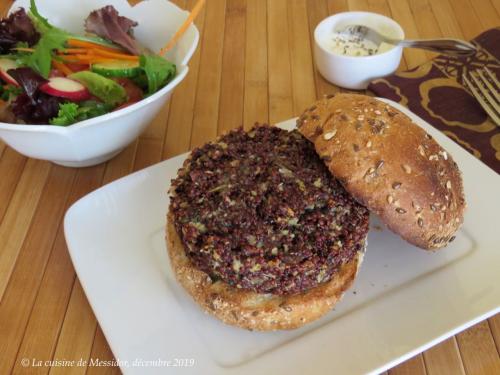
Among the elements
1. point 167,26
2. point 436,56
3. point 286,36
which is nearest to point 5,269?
point 167,26

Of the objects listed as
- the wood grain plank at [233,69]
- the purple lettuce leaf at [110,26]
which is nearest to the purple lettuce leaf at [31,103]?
the purple lettuce leaf at [110,26]

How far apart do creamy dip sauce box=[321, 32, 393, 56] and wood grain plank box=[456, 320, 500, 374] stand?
155 cm

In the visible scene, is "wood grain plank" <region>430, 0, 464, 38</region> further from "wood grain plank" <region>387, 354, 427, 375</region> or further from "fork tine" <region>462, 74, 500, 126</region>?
"wood grain plank" <region>387, 354, 427, 375</region>

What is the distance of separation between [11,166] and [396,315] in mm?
1845

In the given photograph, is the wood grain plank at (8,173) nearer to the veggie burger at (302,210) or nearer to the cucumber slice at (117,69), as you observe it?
the cucumber slice at (117,69)

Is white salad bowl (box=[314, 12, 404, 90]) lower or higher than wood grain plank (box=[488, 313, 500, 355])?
higher

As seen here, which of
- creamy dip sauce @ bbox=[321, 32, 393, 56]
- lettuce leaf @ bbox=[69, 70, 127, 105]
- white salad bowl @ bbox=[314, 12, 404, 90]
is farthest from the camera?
creamy dip sauce @ bbox=[321, 32, 393, 56]

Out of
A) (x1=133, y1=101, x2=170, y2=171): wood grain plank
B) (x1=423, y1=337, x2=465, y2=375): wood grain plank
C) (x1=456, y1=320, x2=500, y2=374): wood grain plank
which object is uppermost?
(x1=133, y1=101, x2=170, y2=171): wood grain plank

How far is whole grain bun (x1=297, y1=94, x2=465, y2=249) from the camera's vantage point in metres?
1.61

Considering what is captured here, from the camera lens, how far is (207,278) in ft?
5.28

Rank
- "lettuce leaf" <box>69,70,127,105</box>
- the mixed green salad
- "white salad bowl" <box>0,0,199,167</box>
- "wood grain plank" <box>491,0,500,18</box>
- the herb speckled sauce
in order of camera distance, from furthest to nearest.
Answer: "wood grain plank" <box>491,0,500,18</box>
"lettuce leaf" <box>69,70,127,105</box>
the mixed green salad
"white salad bowl" <box>0,0,199,167</box>
the herb speckled sauce

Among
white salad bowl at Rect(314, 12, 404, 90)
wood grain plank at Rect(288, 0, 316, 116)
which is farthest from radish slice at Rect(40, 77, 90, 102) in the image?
white salad bowl at Rect(314, 12, 404, 90)

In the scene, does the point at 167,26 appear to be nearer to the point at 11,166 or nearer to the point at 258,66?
the point at 258,66

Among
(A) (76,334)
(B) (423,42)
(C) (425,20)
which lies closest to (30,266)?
(A) (76,334)
